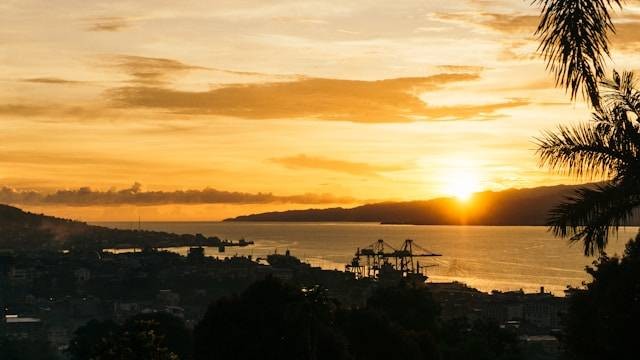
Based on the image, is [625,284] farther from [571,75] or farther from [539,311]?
[539,311]

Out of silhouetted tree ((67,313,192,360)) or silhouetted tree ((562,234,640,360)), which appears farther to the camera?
silhouetted tree ((67,313,192,360))

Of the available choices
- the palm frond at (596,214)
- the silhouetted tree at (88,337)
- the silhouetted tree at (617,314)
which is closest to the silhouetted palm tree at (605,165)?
the palm frond at (596,214)

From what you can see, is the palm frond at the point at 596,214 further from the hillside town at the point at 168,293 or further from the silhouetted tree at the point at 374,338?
the hillside town at the point at 168,293

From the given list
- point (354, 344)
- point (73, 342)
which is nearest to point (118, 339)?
point (354, 344)

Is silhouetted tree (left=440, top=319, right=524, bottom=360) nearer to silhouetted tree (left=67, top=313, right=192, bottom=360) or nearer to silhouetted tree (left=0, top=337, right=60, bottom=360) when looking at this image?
silhouetted tree (left=67, top=313, right=192, bottom=360)

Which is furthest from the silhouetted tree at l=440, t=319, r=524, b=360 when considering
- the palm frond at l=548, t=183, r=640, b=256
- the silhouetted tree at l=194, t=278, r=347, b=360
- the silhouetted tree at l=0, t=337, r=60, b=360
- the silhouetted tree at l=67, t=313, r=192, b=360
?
the palm frond at l=548, t=183, r=640, b=256

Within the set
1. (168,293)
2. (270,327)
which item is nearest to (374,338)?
(270,327)

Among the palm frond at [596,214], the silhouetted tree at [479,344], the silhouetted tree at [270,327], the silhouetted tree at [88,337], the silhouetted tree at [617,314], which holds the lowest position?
the silhouetted tree at [88,337]

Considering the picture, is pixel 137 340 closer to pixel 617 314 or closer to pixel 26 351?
pixel 617 314
